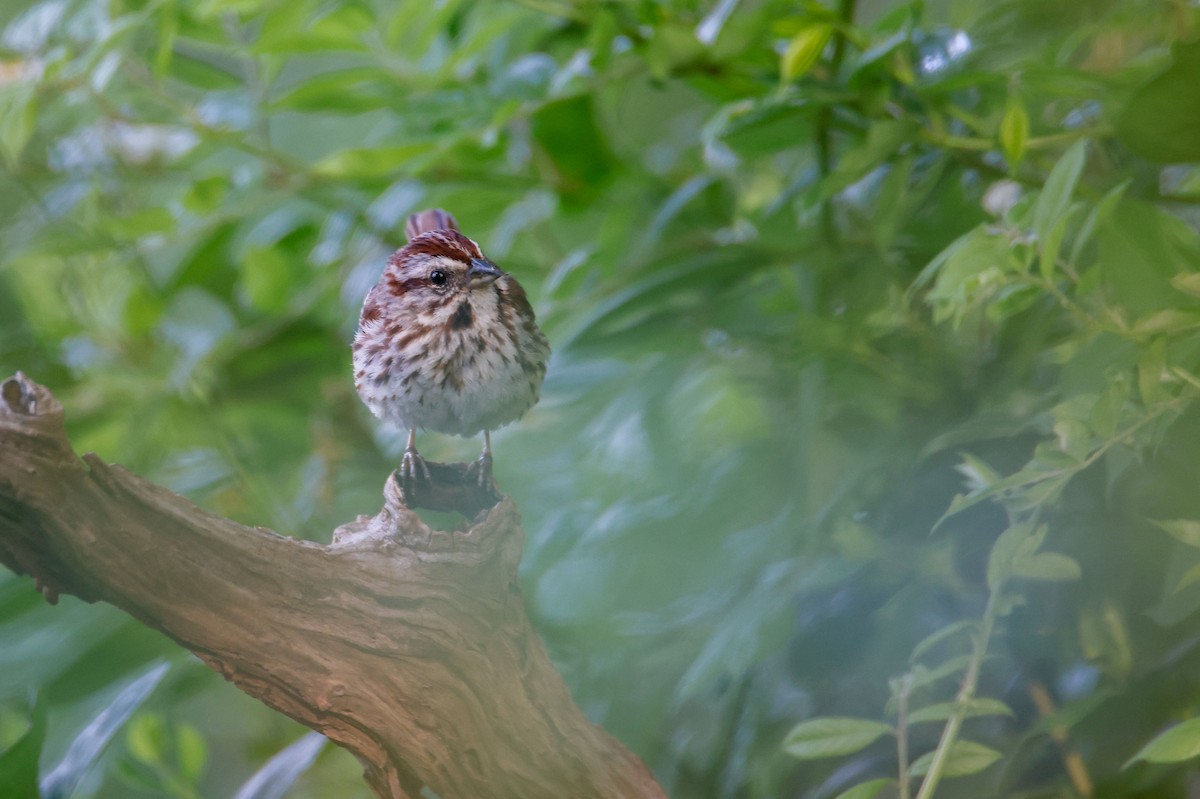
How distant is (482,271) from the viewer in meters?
0.84

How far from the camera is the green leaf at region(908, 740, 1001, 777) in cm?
78

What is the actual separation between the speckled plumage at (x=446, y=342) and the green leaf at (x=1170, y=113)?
0.45 metres

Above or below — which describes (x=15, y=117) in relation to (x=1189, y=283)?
above

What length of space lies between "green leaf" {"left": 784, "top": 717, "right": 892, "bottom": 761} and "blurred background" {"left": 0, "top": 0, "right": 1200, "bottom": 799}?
0.32 ft

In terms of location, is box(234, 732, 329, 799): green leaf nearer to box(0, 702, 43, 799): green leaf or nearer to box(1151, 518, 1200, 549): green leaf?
box(0, 702, 43, 799): green leaf

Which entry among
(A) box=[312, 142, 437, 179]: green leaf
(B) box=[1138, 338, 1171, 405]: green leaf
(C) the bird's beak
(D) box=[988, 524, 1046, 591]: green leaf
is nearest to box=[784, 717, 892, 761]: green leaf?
(D) box=[988, 524, 1046, 591]: green leaf

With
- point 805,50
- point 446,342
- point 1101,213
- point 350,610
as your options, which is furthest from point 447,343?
point 1101,213

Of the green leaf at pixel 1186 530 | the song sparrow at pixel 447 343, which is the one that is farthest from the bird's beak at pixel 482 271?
the green leaf at pixel 1186 530

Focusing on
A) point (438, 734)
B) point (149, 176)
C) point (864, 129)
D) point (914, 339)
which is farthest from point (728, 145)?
point (149, 176)

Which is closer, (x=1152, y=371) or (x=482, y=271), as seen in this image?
(x=1152, y=371)

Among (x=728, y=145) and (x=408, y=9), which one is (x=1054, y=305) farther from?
(x=408, y=9)

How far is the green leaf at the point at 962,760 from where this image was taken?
0.78m

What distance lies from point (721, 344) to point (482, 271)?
1.40ft

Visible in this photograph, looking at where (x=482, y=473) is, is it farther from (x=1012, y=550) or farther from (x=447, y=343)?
(x=1012, y=550)
